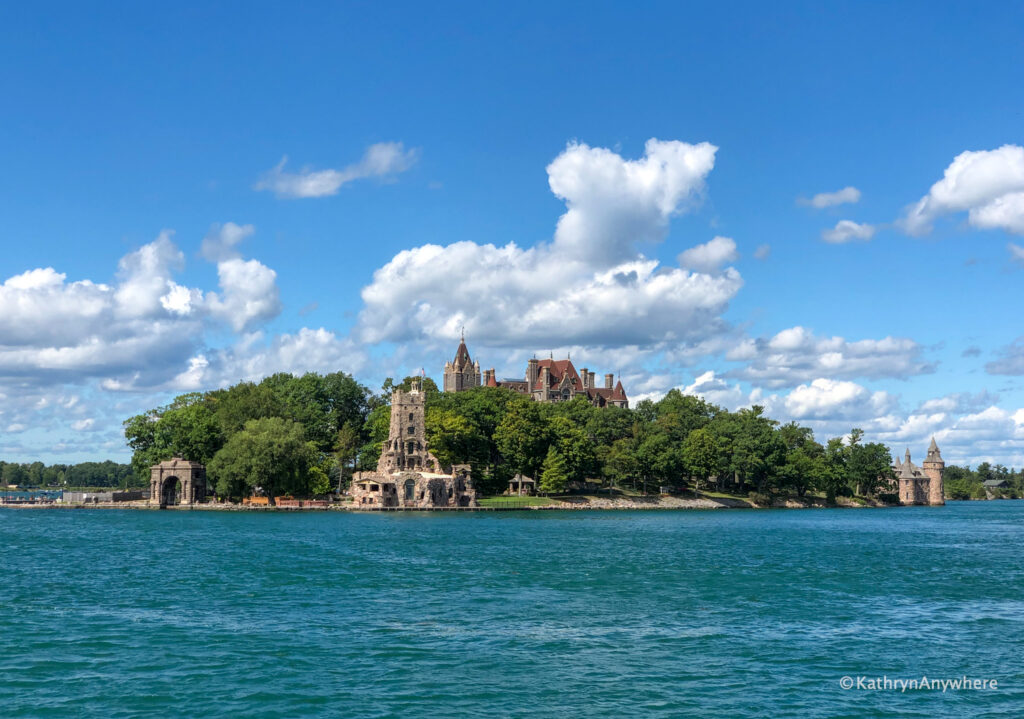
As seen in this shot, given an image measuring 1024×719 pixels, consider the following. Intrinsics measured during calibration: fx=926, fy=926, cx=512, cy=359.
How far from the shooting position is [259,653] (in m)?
25.7

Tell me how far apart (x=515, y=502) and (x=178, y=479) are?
3918 centimetres

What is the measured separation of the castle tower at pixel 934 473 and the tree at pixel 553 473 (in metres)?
94.1

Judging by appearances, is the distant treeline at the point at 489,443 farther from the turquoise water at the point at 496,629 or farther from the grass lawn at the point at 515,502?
the turquoise water at the point at 496,629

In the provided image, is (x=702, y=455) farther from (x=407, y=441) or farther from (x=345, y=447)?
(x=345, y=447)

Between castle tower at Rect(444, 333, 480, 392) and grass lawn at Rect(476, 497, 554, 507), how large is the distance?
3284 inches

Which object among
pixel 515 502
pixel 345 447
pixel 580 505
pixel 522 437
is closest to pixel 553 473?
pixel 580 505

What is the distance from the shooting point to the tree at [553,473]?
112875 millimetres

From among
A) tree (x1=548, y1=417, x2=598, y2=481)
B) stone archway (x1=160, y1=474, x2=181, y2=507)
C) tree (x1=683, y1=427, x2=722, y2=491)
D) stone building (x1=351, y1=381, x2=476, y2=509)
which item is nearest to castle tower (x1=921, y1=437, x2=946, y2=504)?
tree (x1=683, y1=427, x2=722, y2=491)

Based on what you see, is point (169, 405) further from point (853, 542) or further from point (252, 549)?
point (853, 542)

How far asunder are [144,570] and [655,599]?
24.6 meters

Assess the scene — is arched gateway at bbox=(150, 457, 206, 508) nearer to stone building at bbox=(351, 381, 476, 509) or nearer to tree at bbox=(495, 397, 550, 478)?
stone building at bbox=(351, 381, 476, 509)

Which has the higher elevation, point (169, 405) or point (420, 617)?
point (169, 405)

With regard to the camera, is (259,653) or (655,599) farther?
(655,599)

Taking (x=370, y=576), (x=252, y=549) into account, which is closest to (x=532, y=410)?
(x=252, y=549)
